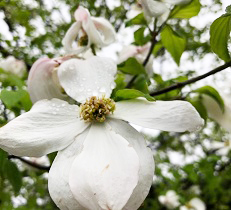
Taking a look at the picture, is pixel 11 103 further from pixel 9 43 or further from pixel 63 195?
pixel 9 43

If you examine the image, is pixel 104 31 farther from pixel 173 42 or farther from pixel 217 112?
pixel 217 112

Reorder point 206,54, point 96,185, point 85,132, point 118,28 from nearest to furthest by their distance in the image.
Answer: point 96,185 → point 85,132 → point 206,54 → point 118,28

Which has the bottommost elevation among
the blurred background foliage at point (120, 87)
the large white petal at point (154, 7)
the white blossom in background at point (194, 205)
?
the white blossom in background at point (194, 205)

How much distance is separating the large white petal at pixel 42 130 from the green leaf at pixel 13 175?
0.18 m

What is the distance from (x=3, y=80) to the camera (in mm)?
678

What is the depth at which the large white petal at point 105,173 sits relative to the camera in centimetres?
35

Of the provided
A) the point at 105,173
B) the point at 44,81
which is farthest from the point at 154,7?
the point at 105,173

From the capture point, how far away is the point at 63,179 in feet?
1.28

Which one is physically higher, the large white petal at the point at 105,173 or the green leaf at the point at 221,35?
the green leaf at the point at 221,35

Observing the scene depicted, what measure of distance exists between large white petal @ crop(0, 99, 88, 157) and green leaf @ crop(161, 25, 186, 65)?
0.32 metres

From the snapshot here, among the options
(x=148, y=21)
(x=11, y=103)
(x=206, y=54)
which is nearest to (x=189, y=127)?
(x=11, y=103)

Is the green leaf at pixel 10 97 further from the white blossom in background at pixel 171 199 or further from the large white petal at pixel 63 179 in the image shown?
the white blossom in background at pixel 171 199

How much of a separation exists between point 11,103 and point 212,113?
0.35 metres

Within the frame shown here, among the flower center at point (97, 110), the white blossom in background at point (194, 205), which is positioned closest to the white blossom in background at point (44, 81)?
the flower center at point (97, 110)
